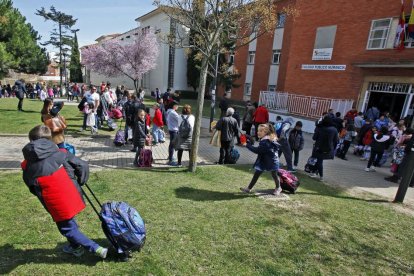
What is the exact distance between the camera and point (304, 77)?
18.5 meters

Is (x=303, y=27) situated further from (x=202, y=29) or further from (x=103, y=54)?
(x=103, y=54)

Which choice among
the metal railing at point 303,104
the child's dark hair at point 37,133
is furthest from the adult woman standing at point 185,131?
the metal railing at point 303,104

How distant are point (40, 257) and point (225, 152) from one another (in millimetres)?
5810

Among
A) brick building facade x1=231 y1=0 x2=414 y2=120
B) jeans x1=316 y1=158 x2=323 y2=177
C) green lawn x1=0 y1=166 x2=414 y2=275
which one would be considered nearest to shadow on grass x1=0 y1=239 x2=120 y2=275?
green lawn x1=0 y1=166 x2=414 y2=275

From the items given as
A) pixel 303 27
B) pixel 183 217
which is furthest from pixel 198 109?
pixel 303 27

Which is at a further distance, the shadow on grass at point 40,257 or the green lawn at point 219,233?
the green lawn at point 219,233

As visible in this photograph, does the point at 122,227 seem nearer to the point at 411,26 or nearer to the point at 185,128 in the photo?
the point at 185,128

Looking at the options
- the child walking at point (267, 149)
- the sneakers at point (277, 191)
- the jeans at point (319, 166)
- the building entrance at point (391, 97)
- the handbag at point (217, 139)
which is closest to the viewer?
the child walking at point (267, 149)

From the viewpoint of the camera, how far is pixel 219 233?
13.7ft

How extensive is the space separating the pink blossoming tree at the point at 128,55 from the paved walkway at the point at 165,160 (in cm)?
2057

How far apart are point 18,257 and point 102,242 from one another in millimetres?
962

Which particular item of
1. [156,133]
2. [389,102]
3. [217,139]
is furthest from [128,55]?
[217,139]

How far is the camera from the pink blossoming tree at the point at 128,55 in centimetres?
3072

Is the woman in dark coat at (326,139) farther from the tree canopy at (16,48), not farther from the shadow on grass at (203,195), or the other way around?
the tree canopy at (16,48)
